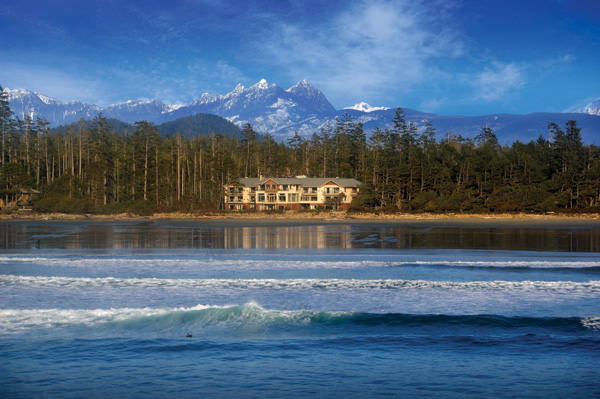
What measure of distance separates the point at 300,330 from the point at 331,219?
64.8m

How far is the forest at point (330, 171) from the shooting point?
8244 cm

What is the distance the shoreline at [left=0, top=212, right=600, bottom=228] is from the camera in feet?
218

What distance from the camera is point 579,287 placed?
19344 millimetres

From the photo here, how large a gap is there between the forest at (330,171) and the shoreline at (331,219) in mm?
4143

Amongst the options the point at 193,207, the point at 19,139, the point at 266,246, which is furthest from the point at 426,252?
the point at 19,139

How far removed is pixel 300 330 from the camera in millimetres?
13500

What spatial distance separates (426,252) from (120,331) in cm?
2415

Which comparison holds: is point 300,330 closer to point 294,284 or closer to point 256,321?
point 256,321

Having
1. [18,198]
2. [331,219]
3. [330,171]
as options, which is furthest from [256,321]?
[330,171]

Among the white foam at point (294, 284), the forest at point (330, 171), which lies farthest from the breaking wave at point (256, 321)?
the forest at point (330, 171)

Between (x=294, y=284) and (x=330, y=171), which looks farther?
(x=330, y=171)

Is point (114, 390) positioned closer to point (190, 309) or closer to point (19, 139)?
point (190, 309)

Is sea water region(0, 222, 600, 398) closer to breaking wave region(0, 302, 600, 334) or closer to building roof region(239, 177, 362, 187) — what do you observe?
breaking wave region(0, 302, 600, 334)

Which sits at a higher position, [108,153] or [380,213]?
[108,153]
